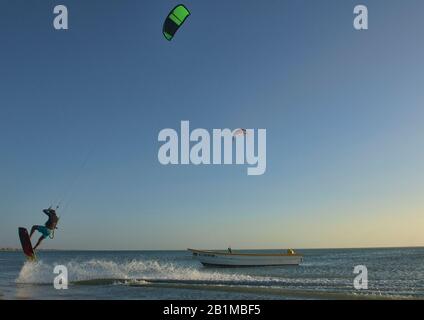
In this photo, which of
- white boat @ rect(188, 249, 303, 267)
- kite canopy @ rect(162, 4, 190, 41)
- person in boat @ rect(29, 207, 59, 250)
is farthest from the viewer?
white boat @ rect(188, 249, 303, 267)

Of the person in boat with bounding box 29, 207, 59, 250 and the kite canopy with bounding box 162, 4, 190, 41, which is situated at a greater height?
the kite canopy with bounding box 162, 4, 190, 41

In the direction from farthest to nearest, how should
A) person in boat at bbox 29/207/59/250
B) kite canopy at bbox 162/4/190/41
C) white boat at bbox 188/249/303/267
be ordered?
white boat at bbox 188/249/303/267 → person in boat at bbox 29/207/59/250 → kite canopy at bbox 162/4/190/41

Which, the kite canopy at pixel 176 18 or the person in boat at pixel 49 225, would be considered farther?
the person in boat at pixel 49 225

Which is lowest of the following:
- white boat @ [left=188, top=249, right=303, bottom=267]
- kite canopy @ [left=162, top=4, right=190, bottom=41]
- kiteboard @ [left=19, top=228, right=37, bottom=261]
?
white boat @ [left=188, top=249, right=303, bottom=267]

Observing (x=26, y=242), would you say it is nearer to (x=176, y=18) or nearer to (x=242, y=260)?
(x=176, y=18)

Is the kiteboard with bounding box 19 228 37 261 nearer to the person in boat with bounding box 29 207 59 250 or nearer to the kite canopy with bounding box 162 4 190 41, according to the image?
the person in boat with bounding box 29 207 59 250

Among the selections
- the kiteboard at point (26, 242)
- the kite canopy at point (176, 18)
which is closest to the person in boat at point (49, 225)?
the kiteboard at point (26, 242)

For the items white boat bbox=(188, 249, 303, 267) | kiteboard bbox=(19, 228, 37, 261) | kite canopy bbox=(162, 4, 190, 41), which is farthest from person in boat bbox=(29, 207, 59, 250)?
white boat bbox=(188, 249, 303, 267)

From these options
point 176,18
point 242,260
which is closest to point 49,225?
point 176,18

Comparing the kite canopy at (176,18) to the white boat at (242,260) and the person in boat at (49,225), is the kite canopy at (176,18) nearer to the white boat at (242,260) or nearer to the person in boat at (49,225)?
the person in boat at (49,225)
